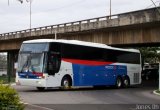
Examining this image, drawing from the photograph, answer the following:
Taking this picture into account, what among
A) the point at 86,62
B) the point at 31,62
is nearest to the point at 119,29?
the point at 86,62

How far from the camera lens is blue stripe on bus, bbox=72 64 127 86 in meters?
30.9

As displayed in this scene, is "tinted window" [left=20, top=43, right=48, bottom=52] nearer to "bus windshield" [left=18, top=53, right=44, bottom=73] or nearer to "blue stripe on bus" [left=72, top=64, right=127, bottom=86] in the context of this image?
"bus windshield" [left=18, top=53, right=44, bottom=73]

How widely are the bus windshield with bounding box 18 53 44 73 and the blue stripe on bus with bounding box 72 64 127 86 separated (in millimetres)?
2749

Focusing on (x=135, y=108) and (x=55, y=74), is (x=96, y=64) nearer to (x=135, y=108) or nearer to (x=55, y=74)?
(x=55, y=74)

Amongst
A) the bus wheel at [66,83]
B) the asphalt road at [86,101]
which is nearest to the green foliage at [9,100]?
the asphalt road at [86,101]

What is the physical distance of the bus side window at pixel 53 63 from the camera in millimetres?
28562

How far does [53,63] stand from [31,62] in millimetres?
1389

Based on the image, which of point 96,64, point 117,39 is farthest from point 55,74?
point 117,39

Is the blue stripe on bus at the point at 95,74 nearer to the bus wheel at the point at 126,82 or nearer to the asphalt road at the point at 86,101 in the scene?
the bus wheel at the point at 126,82

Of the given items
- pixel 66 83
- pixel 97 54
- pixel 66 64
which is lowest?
pixel 66 83

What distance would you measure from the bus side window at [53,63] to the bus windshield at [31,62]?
52 cm

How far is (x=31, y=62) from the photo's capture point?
1140 inches

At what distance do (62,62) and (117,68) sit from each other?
7142mm

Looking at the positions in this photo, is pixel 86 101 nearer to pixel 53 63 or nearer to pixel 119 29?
pixel 53 63
